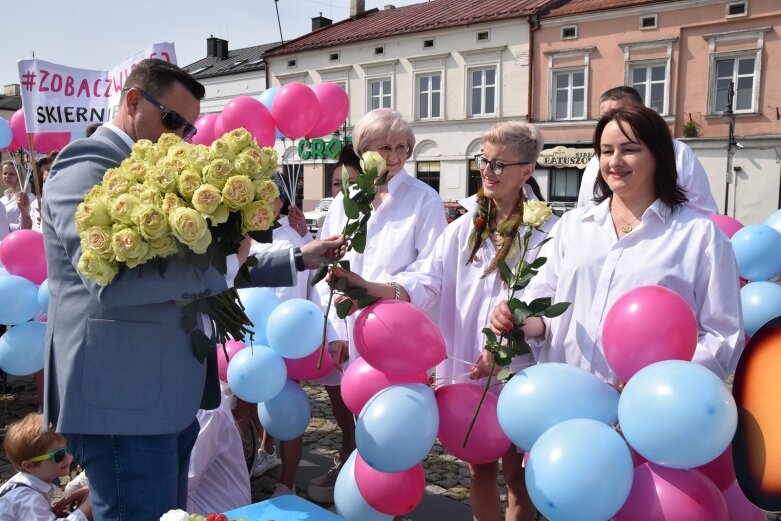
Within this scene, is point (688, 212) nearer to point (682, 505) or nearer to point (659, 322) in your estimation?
point (659, 322)

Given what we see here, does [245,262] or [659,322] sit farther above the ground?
[245,262]

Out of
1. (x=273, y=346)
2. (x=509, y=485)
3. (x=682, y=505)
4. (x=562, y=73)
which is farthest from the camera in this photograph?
(x=562, y=73)

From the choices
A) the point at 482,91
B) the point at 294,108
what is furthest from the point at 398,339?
the point at 482,91

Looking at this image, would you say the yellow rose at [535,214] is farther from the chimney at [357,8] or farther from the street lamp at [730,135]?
the chimney at [357,8]

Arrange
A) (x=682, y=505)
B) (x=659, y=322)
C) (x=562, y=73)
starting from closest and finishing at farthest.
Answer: (x=682, y=505) → (x=659, y=322) → (x=562, y=73)

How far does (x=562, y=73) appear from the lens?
22.0 m

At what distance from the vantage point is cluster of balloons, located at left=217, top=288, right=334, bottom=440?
3.11m

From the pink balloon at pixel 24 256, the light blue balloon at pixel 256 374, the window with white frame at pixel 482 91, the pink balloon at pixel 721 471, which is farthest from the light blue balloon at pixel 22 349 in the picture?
the window with white frame at pixel 482 91

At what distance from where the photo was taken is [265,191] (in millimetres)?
1781

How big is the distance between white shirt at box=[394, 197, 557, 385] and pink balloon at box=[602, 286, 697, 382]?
698 mm

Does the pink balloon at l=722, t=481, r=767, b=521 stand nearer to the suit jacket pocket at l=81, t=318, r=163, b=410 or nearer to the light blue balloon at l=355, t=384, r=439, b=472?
the light blue balloon at l=355, t=384, r=439, b=472

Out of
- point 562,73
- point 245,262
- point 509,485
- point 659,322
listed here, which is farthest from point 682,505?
point 562,73

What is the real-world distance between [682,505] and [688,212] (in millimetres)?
920

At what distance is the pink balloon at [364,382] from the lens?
7.87 feet
